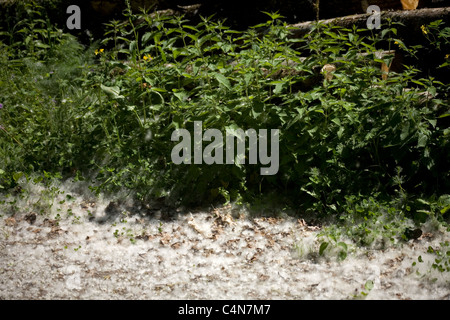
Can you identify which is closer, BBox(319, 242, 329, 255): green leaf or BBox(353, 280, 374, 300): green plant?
BBox(353, 280, 374, 300): green plant

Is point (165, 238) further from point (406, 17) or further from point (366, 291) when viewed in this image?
point (406, 17)

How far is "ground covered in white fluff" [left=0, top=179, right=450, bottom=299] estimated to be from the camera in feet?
11.0

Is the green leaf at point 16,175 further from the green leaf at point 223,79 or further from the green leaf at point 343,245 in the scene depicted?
the green leaf at point 343,245

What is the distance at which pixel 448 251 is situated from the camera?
348cm

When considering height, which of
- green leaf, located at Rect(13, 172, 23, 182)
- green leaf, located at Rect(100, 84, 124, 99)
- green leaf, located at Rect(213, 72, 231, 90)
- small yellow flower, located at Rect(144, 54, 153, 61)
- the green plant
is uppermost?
small yellow flower, located at Rect(144, 54, 153, 61)

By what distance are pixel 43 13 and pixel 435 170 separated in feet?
20.8

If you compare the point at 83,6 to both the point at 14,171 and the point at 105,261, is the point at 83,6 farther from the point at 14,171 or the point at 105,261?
the point at 105,261

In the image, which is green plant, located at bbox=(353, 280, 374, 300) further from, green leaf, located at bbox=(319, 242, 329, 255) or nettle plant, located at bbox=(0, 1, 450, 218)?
nettle plant, located at bbox=(0, 1, 450, 218)

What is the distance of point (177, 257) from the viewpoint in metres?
3.83

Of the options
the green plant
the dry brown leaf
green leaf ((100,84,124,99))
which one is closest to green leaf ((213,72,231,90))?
green leaf ((100,84,124,99))

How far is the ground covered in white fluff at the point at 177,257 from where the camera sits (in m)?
3.34

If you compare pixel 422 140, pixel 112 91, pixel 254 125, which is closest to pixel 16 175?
pixel 112 91

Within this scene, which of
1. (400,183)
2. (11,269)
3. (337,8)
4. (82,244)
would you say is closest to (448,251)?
(400,183)

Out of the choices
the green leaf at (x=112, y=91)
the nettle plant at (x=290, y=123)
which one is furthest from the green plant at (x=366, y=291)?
the green leaf at (x=112, y=91)
